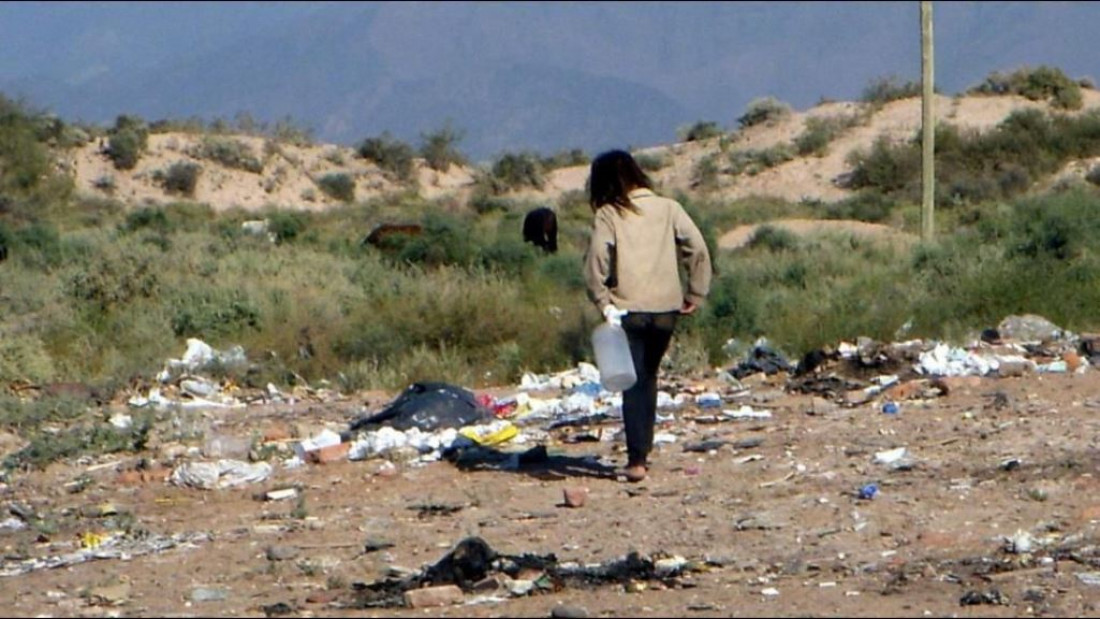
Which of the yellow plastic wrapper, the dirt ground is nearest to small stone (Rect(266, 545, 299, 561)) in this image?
the dirt ground

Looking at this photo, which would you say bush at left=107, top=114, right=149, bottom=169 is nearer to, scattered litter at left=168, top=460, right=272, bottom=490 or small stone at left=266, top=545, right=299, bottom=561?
scattered litter at left=168, top=460, right=272, bottom=490

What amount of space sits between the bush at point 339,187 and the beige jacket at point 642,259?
40.1 meters

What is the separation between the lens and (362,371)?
613 inches

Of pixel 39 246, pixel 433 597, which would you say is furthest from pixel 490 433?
pixel 39 246

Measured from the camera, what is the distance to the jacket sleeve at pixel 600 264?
31.1ft

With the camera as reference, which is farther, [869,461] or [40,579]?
[869,461]

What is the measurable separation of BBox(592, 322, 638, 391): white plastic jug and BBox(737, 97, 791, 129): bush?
41.8 metres

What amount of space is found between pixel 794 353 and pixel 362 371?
3.77m

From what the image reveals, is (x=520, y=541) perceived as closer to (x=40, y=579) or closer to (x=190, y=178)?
(x=40, y=579)

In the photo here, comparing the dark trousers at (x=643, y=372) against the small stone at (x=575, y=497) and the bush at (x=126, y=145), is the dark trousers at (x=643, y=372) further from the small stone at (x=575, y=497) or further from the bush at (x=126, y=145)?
the bush at (x=126, y=145)

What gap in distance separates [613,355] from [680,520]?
107 cm

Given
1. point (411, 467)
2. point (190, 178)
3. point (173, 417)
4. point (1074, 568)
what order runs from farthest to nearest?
point (190, 178) < point (173, 417) < point (411, 467) < point (1074, 568)

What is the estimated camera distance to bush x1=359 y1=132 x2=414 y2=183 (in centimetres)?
5166

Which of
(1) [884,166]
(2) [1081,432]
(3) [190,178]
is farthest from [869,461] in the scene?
(3) [190,178]
